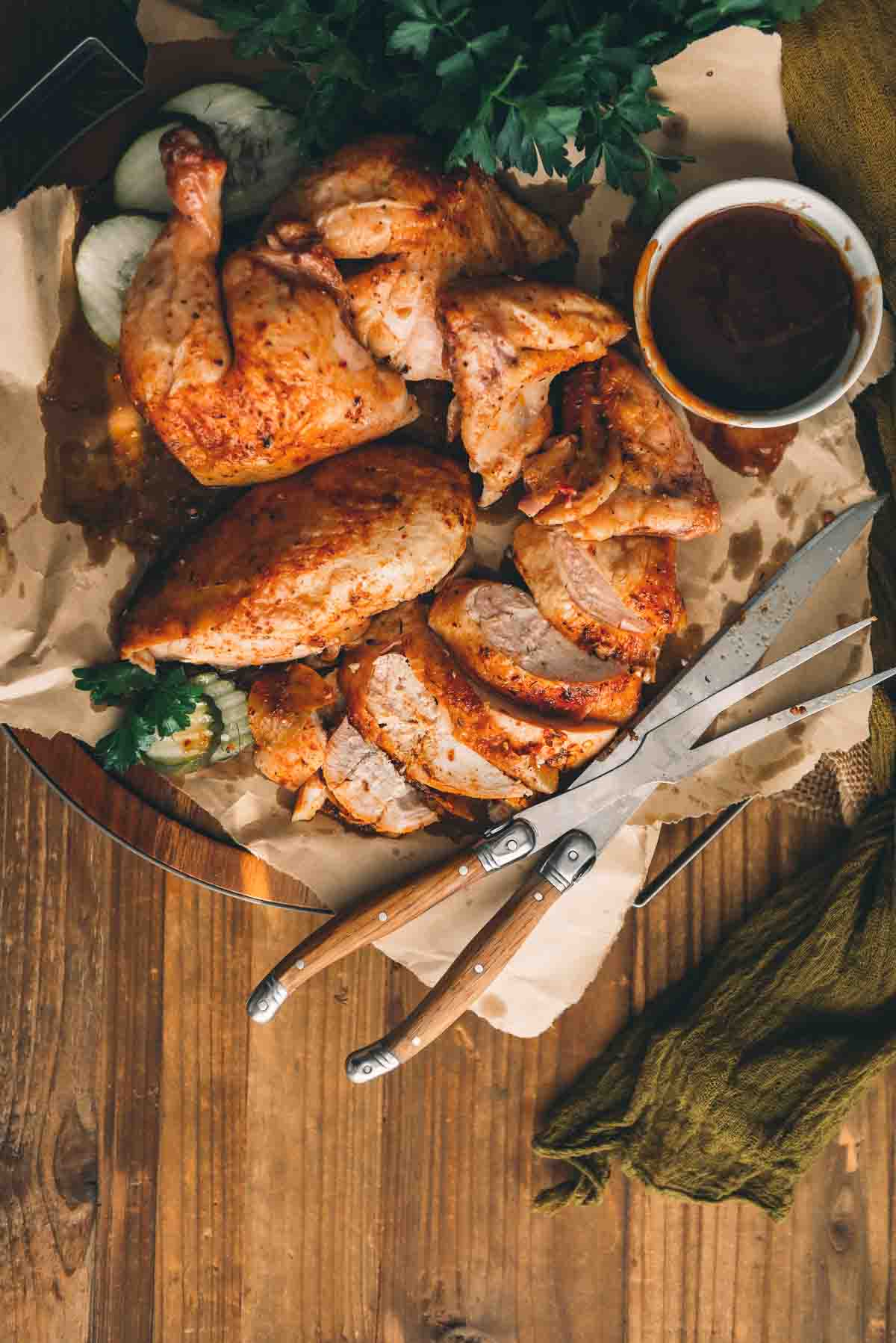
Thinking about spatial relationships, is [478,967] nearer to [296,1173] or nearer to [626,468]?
[296,1173]

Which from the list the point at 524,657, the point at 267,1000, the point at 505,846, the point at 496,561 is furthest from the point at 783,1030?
the point at 496,561

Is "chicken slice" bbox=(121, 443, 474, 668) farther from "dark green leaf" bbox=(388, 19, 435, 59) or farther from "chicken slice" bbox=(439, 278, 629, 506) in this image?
"dark green leaf" bbox=(388, 19, 435, 59)

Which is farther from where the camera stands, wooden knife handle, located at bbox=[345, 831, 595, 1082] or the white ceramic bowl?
wooden knife handle, located at bbox=[345, 831, 595, 1082]

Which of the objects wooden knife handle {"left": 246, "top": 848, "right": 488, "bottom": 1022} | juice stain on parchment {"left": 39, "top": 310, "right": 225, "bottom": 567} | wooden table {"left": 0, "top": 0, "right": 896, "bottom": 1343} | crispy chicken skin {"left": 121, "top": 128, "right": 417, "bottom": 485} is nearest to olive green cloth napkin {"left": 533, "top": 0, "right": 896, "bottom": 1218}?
wooden table {"left": 0, "top": 0, "right": 896, "bottom": 1343}

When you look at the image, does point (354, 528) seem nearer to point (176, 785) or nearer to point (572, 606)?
point (572, 606)

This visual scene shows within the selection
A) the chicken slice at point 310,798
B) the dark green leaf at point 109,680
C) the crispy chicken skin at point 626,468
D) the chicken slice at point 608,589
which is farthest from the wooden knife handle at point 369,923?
the crispy chicken skin at point 626,468

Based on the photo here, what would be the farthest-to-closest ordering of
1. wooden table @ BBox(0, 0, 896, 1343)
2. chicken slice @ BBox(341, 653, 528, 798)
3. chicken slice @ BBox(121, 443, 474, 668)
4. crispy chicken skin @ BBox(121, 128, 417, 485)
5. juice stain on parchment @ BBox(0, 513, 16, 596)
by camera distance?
wooden table @ BBox(0, 0, 896, 1343) → chicken slice @ BBox(341, 653, 528, 798) → juice stain on parchment @ BBox(0, 513, 16, 596) → chicken slice @ BBox(121, 443, 474, 668) → crispy chicken skin @ BBox(121, 128, 417, 485)

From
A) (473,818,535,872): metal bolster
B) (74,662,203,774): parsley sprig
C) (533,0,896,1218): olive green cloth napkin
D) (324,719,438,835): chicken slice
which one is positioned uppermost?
(74,662,203,774): parsley sprig
